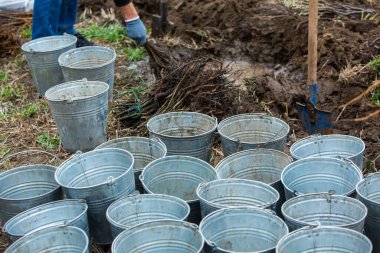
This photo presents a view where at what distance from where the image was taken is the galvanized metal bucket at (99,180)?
3.76 meters

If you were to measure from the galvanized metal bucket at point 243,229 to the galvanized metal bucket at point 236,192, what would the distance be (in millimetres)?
227

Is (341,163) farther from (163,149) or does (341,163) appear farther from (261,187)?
(163,149)

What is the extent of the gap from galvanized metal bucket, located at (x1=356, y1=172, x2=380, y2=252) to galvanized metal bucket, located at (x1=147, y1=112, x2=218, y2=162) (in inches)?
48.1

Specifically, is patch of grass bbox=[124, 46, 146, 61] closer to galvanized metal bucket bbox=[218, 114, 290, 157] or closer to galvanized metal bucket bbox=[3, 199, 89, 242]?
galvanized metal bucket bbox=[218, 114, 290, 157]

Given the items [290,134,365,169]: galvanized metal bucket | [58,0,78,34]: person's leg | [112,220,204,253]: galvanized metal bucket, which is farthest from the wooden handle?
[58,0,78,34]: person's leg

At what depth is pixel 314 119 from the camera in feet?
16.7

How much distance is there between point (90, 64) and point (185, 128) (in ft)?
5.02

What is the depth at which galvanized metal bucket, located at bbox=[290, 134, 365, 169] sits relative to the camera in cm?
429

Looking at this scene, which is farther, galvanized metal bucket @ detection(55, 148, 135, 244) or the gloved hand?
the gloved hand

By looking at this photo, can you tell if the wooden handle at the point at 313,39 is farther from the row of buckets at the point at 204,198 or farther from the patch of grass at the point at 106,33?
the patch of grass at the point at 106,33

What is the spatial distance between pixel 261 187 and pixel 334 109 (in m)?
2.30

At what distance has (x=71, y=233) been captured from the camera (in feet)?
11.4

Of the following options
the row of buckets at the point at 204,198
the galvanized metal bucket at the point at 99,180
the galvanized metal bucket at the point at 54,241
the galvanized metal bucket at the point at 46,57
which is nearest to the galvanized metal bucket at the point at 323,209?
the row of buckets at the point at 204,198

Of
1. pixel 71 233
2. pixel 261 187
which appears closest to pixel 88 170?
pixel 71 233
